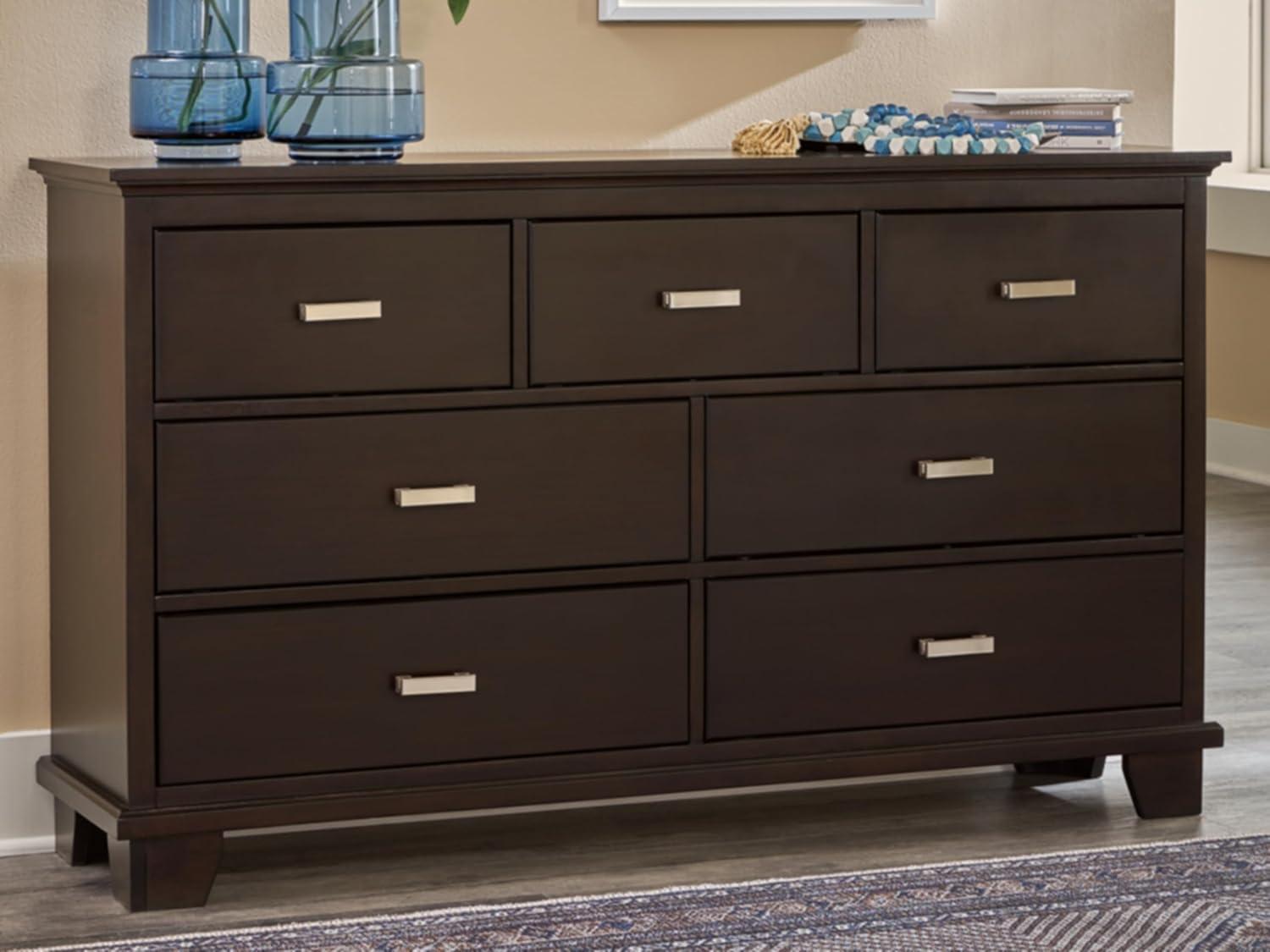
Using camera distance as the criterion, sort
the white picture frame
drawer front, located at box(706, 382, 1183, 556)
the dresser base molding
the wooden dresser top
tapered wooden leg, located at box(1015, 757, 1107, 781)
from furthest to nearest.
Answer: tapered wooden leg, located at box(1015, 757, 1107, 781) < the white picture frame < drawer front, located at box(706, 382, 1183, 556) < the dresser base molding < the wooden dresser top

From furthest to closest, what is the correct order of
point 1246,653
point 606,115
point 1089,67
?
point 1246,653
point 1089,67
point 606,115


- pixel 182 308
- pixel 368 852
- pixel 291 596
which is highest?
pixel 182 308

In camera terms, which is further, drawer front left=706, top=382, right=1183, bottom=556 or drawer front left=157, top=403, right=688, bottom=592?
drawer front left=706, top=382, right=1183, bottom=556

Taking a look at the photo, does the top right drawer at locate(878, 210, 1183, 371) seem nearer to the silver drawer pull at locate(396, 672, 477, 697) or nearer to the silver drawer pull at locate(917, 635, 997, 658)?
the silver drawer pull at locate(917, 635, 997, 658)

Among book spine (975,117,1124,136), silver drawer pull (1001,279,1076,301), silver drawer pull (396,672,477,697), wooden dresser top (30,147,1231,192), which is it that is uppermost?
book spine (975,117,1124,136)

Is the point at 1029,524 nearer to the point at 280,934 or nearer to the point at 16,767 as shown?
the point at 280,934

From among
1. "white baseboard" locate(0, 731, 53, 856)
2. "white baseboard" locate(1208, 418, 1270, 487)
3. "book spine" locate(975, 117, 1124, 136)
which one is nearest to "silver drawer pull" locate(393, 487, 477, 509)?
"white baseboard" locate(0, 731, 53, 856)

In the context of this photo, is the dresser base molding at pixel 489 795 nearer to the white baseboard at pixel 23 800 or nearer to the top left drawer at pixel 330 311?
the white baseboard at pixel 23 800

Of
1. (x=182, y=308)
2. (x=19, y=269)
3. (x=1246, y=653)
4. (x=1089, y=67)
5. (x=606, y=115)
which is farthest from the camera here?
(x=1246, y=653)

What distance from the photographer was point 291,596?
2.40 meters

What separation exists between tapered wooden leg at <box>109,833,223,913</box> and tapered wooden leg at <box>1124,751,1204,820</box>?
120cm

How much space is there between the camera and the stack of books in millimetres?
2797

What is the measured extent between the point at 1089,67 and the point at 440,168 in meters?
1.18

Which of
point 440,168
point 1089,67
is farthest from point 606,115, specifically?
point 1089,67
